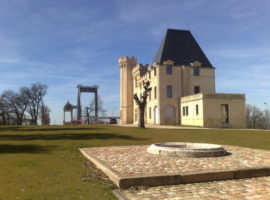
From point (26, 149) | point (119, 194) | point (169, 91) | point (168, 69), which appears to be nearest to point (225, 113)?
point (169, 91)

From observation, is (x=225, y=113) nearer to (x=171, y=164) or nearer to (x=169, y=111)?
(x=169, y=111)

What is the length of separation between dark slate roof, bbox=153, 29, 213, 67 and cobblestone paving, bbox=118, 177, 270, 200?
151ft

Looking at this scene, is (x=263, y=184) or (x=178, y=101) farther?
(x=178, y=101)

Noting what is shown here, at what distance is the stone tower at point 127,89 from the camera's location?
71125 mm

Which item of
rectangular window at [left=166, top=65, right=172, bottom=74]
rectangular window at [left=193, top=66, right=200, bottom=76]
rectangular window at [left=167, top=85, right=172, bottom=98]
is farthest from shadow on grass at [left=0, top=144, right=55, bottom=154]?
rectangular window at [left=193, top=66, right=200, bottom=76]

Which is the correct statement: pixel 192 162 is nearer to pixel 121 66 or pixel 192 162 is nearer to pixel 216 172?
pixel 216 172

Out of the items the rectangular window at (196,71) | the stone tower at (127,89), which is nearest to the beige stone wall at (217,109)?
the rectangular window at (196,71)

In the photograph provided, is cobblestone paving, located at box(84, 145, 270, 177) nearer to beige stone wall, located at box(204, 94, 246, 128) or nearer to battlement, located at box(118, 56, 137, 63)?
beige stone wall, located at box(204, 94, 246, 128)

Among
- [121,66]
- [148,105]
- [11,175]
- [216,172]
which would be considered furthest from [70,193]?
[121,66]

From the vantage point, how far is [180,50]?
5638 centimetres

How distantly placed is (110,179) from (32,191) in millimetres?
2304

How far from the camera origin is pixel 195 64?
54.5 m

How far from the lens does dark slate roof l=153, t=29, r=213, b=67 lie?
181 feet

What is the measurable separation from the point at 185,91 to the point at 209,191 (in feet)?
156
